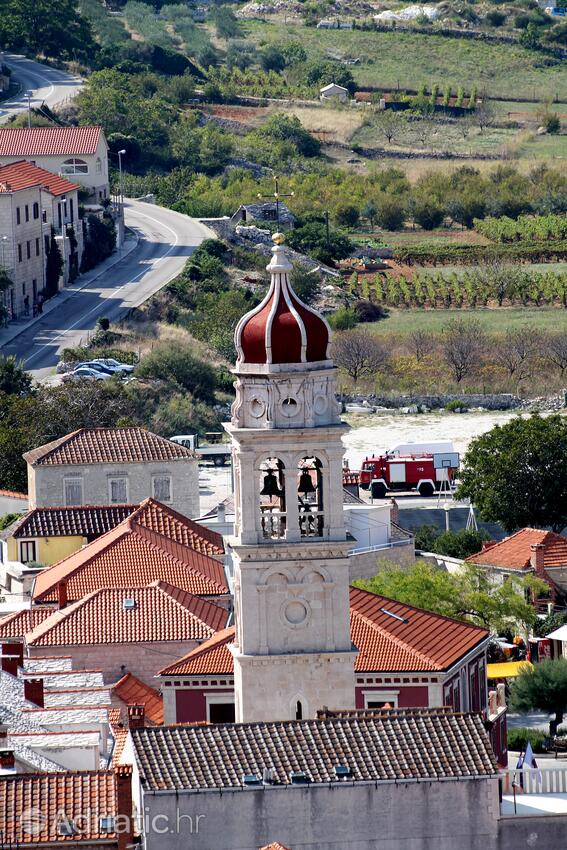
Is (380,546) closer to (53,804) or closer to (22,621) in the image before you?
(22,621)

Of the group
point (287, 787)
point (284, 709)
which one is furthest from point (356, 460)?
point (287, 787)

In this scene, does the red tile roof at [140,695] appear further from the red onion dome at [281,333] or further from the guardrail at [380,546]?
the guardrail at [380,546]

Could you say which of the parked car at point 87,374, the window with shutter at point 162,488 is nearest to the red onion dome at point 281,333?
the window with shutter at point 162,488

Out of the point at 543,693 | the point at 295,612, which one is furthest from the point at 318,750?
the point at 543,693

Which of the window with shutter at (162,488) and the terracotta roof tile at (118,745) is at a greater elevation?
the terracotta roof tile at (118,745)

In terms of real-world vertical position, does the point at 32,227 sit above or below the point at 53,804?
below

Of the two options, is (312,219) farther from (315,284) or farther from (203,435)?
(203,435)
